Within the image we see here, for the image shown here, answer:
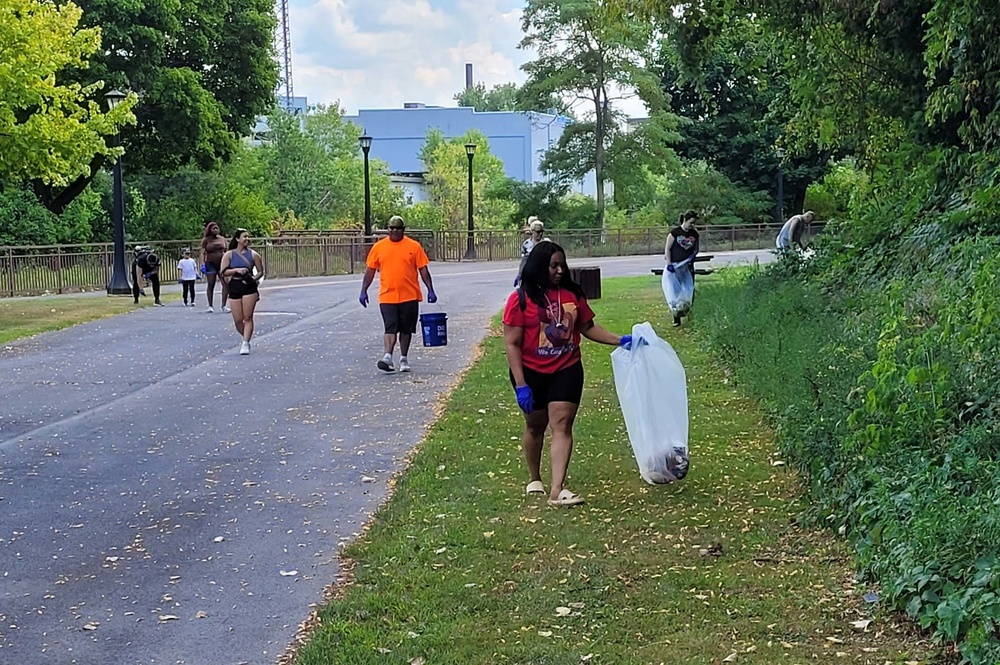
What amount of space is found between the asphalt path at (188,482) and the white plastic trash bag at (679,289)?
2871mm

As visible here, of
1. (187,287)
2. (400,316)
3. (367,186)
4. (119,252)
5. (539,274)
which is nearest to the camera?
(539,274)

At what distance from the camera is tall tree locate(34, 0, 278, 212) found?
1391 inches

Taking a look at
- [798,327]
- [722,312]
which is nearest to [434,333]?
[722,312]

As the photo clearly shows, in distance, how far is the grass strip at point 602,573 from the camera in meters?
4.68

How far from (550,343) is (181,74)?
107 feet

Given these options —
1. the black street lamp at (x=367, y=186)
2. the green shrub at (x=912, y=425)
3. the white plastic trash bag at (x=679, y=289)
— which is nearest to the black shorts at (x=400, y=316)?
the green shrub at (x=912, y=425)

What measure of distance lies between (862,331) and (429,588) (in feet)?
14.0

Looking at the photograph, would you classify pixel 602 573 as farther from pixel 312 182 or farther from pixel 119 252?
pixel 312 182

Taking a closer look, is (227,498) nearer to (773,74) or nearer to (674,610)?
(674,610)

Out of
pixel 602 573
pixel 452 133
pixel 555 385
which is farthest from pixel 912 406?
pixel 452 133

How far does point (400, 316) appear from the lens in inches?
520

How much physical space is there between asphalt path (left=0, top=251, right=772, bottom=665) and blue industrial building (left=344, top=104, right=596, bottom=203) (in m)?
75.1

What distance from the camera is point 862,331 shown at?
8375 millimetres

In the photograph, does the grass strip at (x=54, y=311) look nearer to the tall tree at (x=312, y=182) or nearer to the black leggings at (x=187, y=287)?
the black leggings at (x=187, y=287)
